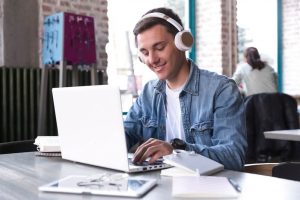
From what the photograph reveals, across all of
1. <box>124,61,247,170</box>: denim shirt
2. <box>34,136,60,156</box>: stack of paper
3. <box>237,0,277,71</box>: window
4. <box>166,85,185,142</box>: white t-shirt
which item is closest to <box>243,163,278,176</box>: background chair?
<box>124,61,247,170</box>: denim shirt

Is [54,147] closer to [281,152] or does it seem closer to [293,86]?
[281,152]

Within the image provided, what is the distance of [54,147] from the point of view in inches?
67.6

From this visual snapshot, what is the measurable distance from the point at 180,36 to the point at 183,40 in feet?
0.07

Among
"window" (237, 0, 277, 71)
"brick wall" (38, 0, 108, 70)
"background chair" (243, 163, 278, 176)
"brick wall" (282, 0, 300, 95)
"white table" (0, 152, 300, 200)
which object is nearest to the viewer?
"white table" (0, 152, 300, 200)

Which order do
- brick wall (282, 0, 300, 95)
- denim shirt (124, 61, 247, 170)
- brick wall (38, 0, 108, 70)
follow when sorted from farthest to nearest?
1. brick wall (282, 0, 300, 95)
2. brick wall (38, 0, 108, 70)
3. denim shirt (124, 61, 247, 170)

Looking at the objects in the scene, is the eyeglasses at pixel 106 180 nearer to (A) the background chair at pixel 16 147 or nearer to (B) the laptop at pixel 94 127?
(B) the laptop at pixel 94 127

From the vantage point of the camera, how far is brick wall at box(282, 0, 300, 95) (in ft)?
22.2

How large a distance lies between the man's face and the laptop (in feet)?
1.59

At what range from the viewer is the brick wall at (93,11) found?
4.14 metres

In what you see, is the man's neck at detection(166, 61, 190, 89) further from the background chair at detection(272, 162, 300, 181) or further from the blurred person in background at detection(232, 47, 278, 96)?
the blurred person in background at detection(232, 47, 278, 96)

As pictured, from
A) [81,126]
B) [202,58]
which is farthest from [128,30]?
[81,126]

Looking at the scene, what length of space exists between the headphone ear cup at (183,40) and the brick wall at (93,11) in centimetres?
254

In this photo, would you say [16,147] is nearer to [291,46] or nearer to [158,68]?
[158,68]

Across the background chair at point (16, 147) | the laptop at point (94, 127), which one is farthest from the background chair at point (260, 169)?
the background chair at point (16, 147)
